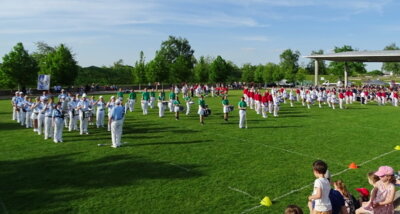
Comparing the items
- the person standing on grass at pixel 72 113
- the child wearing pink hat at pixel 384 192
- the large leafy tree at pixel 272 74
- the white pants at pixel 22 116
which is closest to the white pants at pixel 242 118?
the person standing on grass at pixel 72 113

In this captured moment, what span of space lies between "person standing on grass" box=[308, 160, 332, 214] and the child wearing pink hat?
1159 mm

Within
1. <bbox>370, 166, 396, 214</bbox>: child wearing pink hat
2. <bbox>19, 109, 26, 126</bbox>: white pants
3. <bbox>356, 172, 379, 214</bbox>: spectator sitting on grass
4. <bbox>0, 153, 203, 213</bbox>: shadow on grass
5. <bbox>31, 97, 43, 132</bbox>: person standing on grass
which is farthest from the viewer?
<bbox>19, 109, 26, 126</bbox>: white pants

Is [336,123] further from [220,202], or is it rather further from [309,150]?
[220,202]

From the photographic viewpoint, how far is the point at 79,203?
803cm

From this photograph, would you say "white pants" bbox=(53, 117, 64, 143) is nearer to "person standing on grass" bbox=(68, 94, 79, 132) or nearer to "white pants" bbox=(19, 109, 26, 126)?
"person standing on grass" bbox=(68, 94, 79, 132)

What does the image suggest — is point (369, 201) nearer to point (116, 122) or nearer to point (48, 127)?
point (116, 122)

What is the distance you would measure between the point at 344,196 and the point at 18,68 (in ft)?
172

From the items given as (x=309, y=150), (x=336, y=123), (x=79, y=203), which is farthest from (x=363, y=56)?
(x=79, y=203)

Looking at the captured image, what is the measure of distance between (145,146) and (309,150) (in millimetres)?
7107

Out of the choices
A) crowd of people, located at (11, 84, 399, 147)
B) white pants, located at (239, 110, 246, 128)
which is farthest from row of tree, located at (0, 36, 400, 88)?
white pants, located at (239, 110, 246, 128)

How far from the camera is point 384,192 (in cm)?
602

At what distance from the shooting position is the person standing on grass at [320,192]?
17.7ft

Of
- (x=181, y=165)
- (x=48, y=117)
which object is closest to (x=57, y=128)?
(x=48, y=117)

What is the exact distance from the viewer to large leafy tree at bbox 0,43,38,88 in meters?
47.8
